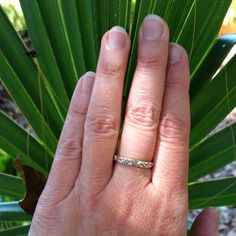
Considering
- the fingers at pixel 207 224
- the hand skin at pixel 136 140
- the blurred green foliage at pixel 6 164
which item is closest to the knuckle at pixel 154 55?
the hand skin at pixel 136 140

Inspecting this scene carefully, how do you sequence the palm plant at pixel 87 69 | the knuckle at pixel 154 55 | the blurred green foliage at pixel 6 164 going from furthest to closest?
1. the blurred green foliage at pixel 6 164
2. the palm plant at pixel 87 69
3. the knuckle at pixel 154 55

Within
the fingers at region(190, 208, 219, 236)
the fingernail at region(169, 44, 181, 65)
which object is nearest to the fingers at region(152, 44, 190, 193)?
the fingernail at region(169, 44, 181, 65)

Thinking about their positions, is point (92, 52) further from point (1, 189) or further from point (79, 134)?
point (1, 189)

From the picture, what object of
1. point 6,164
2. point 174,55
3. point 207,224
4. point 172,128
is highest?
point 6,164

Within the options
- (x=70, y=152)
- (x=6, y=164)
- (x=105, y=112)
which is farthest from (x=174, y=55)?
(x=6, y=164)

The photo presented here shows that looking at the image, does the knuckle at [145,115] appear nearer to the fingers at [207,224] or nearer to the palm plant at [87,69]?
the palm plant at [87,69]

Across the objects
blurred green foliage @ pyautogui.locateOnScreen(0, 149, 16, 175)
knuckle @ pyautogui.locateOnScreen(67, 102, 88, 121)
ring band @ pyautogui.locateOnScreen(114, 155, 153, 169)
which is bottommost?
ring band @ pyautogui.locateOnScreen(114, 155, 153, 169)

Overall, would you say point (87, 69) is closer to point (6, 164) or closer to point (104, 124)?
point (104, 124)

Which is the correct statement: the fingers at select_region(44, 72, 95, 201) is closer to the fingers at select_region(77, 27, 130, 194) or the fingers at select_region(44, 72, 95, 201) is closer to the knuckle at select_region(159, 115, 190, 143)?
the fingers at select_region(77, 27, 130, 194)
